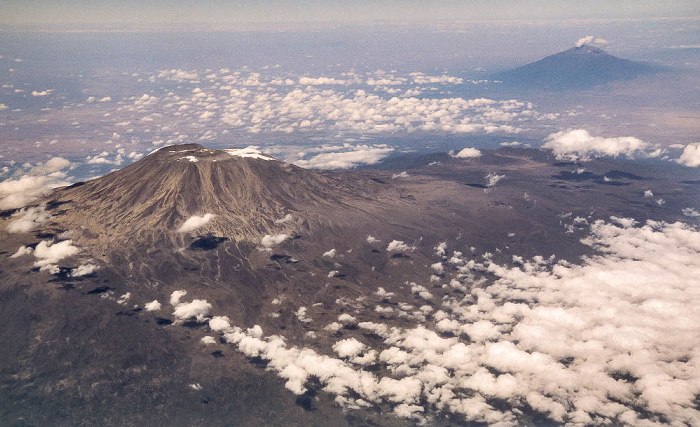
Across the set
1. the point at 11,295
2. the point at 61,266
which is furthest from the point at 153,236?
the point at 11,295

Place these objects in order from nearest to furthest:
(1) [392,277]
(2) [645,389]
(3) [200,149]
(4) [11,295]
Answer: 1. (2) [645,389]
2. (4) [11,295]
3. (1) [392,277]
4. (3) [200,149]

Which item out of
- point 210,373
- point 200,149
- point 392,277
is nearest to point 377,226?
point 392,277

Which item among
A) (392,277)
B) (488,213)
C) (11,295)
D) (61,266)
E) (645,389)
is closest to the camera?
(645,389)

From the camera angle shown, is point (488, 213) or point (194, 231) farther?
point (488, 213)

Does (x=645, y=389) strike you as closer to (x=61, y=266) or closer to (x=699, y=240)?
(x=699, y=240)

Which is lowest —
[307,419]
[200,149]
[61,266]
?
[307,419]

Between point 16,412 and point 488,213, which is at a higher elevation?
point 488,213
